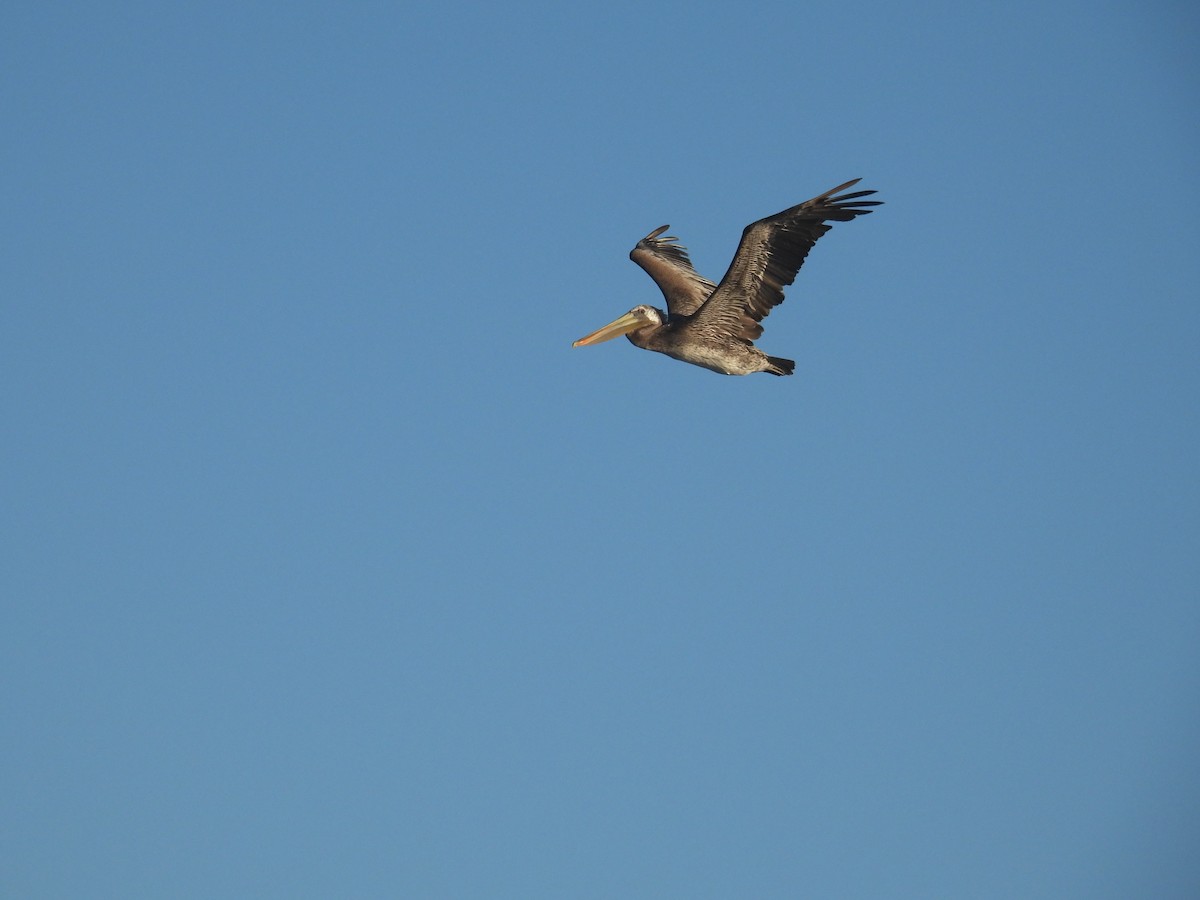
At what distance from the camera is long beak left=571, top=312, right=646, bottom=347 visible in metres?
24.0

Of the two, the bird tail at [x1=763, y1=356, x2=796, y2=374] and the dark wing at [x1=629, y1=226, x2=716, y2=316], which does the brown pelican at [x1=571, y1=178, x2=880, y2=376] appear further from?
the dark wing at [x1=629, y1=226, x2=716, y2=316]

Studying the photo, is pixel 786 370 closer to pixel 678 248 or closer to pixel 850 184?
pixel 850 184

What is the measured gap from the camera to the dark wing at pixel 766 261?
69.4 ft

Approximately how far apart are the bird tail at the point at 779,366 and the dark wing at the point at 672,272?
A: 317 cm

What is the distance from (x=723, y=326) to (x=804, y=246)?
1866 mm

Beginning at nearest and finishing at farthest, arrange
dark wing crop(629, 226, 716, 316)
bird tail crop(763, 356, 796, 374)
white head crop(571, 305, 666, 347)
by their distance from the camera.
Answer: bird tail crop(763, 356, 796, 374) < white head crop(571, 305, 666, 347) < dark wing crop(629, 226, 716, 316)

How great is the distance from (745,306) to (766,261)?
830mm

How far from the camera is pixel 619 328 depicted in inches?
948

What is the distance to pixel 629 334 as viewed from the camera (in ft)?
78.9

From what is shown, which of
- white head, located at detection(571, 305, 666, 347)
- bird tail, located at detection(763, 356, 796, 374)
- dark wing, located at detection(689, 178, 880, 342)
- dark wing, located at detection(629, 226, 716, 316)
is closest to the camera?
dark wing, located at detection(689, 178, 880, 342)

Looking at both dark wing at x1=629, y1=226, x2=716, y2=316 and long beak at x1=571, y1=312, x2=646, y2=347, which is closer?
long beak at x1=571, y1=312, x2=646, y2=347

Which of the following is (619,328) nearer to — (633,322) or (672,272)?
(633,322)

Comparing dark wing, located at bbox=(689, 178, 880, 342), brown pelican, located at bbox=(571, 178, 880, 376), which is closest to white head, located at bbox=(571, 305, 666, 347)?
brown pelican, located at bbox=(571, 178, 880, 376)

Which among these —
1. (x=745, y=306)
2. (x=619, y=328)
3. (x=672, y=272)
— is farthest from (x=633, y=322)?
(x=672, y=272)
